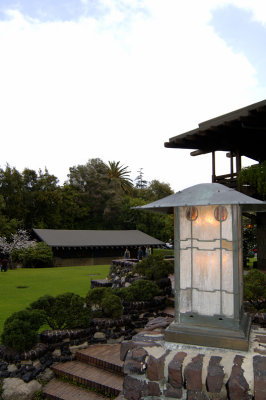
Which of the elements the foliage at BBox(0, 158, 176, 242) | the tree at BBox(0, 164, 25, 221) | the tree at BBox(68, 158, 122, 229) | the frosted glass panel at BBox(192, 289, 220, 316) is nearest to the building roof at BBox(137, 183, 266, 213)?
the frosted glass panel at BBox(192, 289, 220, 316)

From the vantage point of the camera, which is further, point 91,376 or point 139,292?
point 139,292

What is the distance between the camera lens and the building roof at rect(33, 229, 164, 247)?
29.5m

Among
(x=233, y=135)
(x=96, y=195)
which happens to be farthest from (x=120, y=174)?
(x=233, y=135)

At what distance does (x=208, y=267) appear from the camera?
4.07m

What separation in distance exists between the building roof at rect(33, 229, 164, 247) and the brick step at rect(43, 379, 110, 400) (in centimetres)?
2366

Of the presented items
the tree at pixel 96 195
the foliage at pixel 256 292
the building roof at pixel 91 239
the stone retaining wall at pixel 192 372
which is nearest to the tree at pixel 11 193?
the building roof at pixel 91 239

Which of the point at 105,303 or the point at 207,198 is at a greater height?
the point at 207,198

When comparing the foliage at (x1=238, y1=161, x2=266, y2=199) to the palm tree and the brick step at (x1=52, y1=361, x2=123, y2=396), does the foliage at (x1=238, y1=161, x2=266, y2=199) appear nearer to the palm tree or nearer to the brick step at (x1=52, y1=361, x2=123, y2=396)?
the brick step at (x1=52, y1=361, x2=123, y2=396)

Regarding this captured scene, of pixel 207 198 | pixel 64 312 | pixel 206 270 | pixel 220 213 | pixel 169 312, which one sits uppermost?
pixel 207 198

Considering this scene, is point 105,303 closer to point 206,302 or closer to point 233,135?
point 206,302

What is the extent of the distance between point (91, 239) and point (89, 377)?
26403 millimetres

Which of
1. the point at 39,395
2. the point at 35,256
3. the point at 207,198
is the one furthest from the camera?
the point at 35,256

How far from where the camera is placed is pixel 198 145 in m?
13.0

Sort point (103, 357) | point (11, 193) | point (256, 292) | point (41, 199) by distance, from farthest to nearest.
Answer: point (41, 199)
point (11, 193)
point (256, 292)
point (103, 357)
